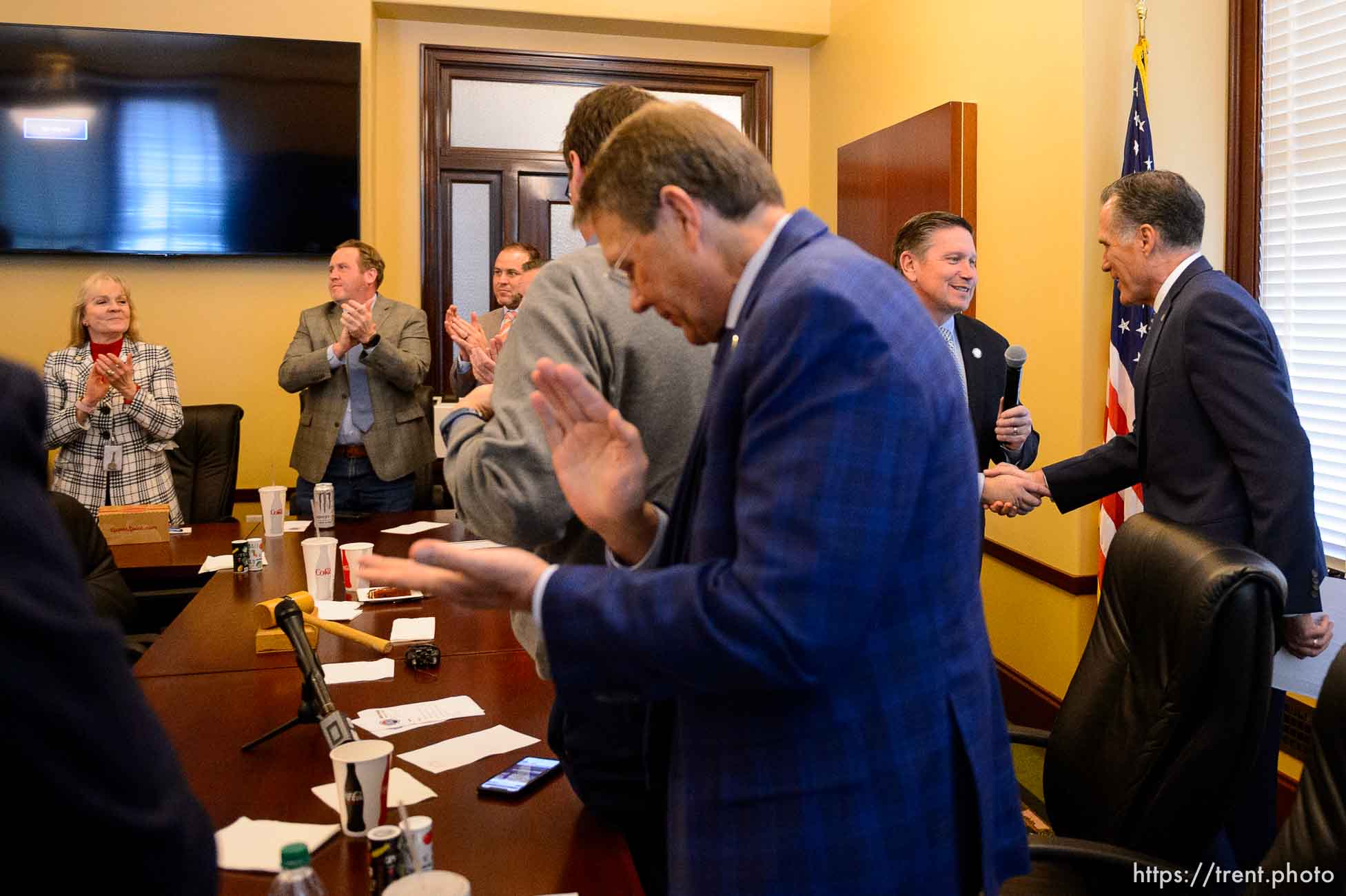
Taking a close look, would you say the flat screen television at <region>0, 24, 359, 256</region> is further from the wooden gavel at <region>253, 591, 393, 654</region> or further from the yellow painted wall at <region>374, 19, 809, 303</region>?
the wooden gavel at <region>253, 591, 393, 654</region>

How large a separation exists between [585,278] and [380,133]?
14.1 feet

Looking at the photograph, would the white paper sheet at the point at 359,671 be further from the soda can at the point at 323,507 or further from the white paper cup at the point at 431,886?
the soda can at the point at 323,507

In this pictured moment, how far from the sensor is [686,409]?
5.23ft

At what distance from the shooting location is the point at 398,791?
1568 millimetres

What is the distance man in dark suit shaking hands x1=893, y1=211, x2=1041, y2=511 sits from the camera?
3.05m

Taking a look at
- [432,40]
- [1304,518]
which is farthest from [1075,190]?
[432,40]

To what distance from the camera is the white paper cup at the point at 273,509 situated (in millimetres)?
3342

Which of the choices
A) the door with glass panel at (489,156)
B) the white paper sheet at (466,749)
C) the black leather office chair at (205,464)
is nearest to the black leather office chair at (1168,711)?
the white paper sheet at (466,749)

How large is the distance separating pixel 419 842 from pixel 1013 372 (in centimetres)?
215

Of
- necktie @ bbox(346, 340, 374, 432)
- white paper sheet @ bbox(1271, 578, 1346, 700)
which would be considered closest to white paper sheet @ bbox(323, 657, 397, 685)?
white paper sheet @ bbox(1271, 578, 1346, 700)

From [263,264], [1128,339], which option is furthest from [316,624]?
[263,264]

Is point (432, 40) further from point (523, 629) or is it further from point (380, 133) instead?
point (523, 629)

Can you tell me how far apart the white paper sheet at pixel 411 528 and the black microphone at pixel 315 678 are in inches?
63.2

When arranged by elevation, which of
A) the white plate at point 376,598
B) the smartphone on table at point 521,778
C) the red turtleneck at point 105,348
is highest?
the red turtleneck at point 105,348
